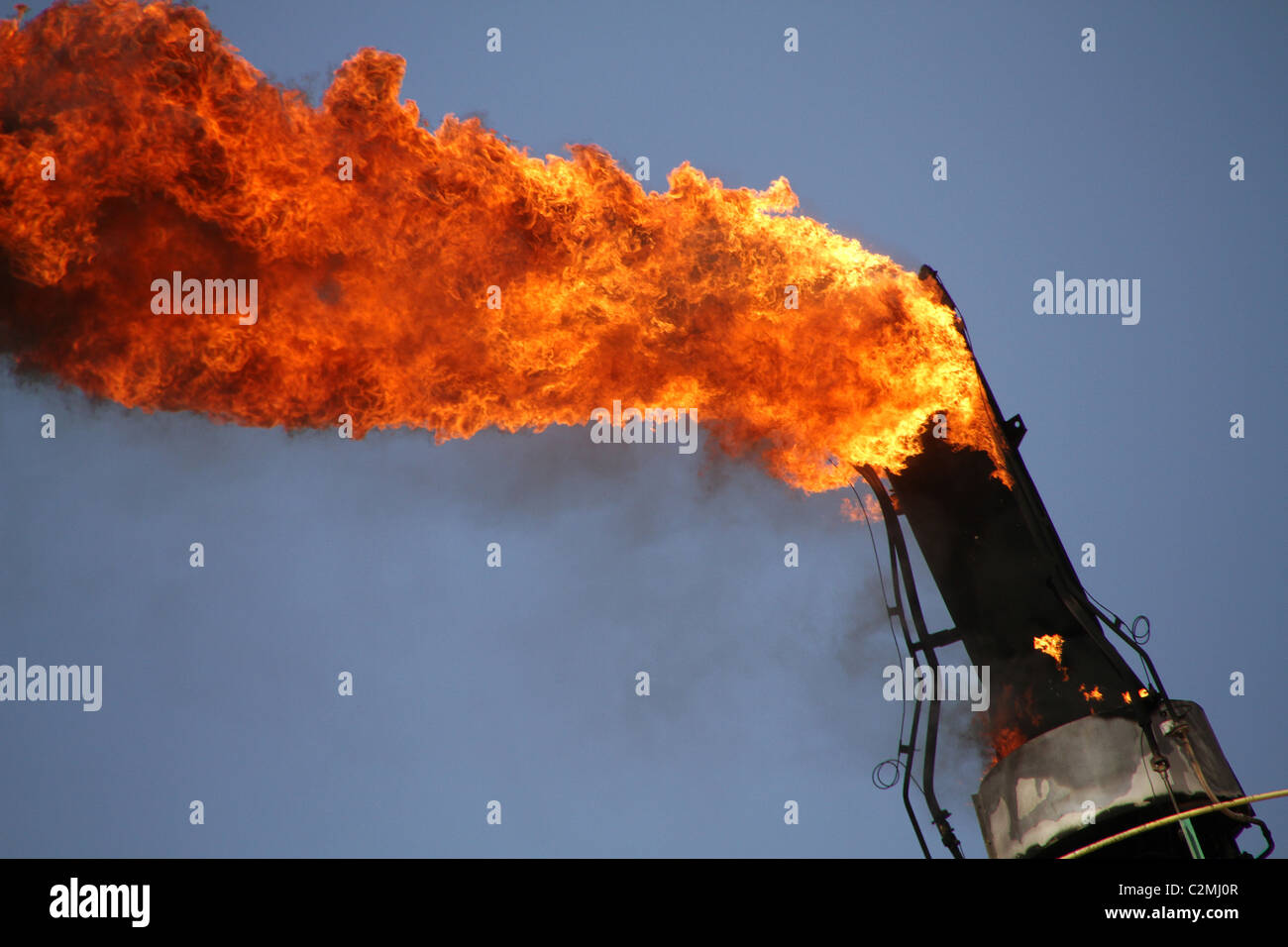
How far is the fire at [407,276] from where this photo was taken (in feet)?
35.3

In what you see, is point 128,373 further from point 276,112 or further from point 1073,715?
point 1073,715

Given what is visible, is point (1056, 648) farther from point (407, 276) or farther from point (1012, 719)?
point (407, 276)

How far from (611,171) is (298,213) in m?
3.25

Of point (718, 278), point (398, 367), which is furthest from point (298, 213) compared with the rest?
point (718, 278)

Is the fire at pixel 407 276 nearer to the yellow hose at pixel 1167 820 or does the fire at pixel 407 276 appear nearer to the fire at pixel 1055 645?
the fire at pixel 1055 645

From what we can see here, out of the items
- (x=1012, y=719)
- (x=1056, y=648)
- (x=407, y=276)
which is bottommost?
(x=1012, y=719)

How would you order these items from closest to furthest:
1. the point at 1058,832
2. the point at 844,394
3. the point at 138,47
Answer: the point at 1058,832 → the point at 138,47 → the point at 844,394

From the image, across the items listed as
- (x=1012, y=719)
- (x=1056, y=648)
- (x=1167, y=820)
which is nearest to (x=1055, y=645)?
(x=1056, y=648)

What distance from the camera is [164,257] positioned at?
11.1 meters

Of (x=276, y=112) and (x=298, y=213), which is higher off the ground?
(x=276, y=112)

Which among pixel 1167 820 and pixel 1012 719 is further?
pixel 1012 719

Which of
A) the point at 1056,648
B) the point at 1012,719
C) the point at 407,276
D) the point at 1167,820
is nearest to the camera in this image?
the point at 1167,820

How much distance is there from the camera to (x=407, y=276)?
38.4 ft

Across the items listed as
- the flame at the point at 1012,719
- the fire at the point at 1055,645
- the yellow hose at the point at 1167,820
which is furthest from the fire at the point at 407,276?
the yellow hose at the point at 1167,820
